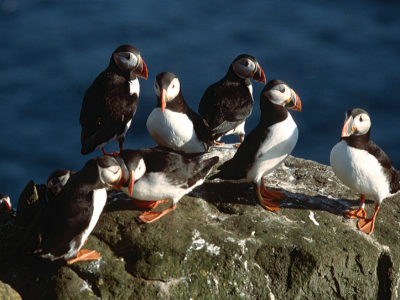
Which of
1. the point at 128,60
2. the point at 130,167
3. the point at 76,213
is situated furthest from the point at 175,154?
the point at 128,60

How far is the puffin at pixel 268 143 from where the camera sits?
599cm

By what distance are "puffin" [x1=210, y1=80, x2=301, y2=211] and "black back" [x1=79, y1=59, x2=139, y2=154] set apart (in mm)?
1249

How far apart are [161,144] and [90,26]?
1010 centimetres

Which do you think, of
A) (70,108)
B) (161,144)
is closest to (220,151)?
(161,144)

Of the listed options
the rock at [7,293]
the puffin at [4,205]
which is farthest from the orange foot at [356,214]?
the puffin at [4,205]

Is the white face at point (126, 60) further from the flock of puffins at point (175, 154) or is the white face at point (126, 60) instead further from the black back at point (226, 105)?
the black back at point (226, 105)

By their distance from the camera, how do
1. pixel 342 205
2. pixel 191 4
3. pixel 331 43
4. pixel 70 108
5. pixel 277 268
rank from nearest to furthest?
1. pixel 277 268
2. pixel 342 205
3. pixel 70 108
4. pixel 331 43
5. pixel 191 4

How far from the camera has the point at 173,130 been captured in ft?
21.5

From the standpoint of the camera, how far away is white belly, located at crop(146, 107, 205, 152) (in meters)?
6.53

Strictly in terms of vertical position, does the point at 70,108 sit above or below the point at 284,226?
below

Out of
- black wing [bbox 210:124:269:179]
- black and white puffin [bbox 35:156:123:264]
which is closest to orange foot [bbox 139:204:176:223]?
black and white puffin [bbox 35:156:123:264]

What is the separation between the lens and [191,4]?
56.4 feet

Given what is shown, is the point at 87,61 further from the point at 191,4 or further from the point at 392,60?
the point at 392,60

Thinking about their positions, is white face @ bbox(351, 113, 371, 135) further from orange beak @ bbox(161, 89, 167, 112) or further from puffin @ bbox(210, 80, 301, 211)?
orange beak @ bbox(161, 89, 167, 112)
